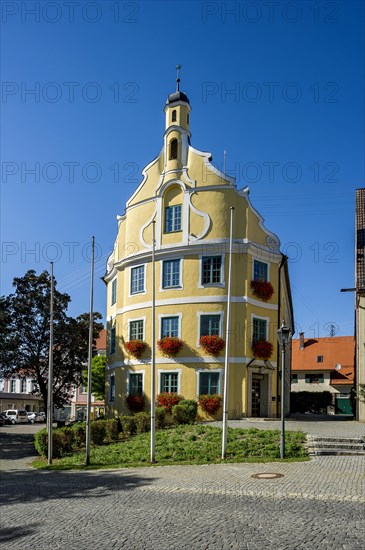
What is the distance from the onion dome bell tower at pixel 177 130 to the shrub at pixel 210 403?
12992 millimetres

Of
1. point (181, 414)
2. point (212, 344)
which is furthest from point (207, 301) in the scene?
point (181, 414)

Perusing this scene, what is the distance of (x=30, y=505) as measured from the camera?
516 inches

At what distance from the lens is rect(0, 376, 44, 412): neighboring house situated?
80250 mm

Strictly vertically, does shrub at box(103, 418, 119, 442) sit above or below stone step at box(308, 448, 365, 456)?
below

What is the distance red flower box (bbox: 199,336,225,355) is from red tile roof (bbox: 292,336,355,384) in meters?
34.2

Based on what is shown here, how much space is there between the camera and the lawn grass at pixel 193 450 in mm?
18906

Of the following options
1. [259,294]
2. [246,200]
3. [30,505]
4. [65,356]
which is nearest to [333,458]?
[30,505]

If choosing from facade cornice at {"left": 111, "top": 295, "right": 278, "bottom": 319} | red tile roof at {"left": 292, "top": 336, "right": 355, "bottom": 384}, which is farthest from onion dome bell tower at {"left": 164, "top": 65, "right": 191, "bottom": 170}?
red tile roof at {"left": 292, "top": 336, "right": 355, "bottom": 384}

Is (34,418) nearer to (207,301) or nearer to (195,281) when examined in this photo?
(195,281)

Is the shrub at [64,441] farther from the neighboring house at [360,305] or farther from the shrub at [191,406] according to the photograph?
the neighboring house at [360,305]

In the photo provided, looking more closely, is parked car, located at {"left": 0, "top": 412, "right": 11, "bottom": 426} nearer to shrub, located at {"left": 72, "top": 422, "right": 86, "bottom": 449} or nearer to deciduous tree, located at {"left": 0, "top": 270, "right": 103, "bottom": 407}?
deciduous tree, located at {"left": 0, "top": 270, "right": 103, "bottom": 407}

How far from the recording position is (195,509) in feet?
37.9

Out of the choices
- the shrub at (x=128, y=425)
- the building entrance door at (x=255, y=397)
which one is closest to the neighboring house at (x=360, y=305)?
the building entrance door at (x=255, y=397)

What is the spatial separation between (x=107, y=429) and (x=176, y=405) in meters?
3.97
